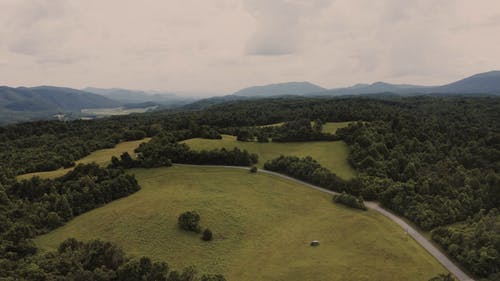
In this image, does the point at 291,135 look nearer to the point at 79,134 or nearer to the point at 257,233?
the point at 257,233

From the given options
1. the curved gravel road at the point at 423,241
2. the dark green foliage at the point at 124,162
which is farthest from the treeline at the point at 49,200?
the curved gravel road at the point at 423,241

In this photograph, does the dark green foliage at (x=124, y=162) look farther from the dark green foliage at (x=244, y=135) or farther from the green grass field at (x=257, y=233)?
the dark green foliage at (x=244, y=135)

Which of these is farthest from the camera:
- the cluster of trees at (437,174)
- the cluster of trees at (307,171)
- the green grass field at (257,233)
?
the cluster of trees at (307,171)

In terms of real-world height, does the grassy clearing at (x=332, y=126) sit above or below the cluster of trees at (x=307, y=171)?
above

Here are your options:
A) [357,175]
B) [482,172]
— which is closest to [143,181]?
[357,175]

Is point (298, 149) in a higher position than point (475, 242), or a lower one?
higher

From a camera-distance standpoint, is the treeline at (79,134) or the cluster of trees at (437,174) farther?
the treeline at (79,134)

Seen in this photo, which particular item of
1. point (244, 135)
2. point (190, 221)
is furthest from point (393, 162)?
point (190, 221)
